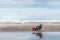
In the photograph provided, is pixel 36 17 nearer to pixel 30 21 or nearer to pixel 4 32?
pixel 30 21

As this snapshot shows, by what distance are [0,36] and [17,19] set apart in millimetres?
1656

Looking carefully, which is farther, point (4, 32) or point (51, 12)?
point (51, 12)

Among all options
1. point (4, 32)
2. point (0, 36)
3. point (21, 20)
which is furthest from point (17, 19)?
point (0, 36)

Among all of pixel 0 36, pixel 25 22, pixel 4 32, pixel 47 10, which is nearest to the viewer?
pixel 0 36

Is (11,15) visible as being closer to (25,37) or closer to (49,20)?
(49,20)

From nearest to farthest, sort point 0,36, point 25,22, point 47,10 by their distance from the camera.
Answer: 1. point 0,36
2. point 25,22
3. point 47,10

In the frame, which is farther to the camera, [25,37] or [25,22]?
[25,22]

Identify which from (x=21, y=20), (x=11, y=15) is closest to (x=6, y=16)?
(x=11, y=15)

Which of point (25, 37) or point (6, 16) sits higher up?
point (6, 16)

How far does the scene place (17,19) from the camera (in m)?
4.89

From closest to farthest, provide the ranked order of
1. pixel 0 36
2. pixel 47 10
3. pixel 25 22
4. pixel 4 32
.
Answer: pixel 0 36 < pixel 4 32 < pixel 25 22 < pixel 47 10

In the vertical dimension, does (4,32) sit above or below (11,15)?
below

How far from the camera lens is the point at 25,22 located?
15.5 feet

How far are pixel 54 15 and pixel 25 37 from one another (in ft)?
6.12
